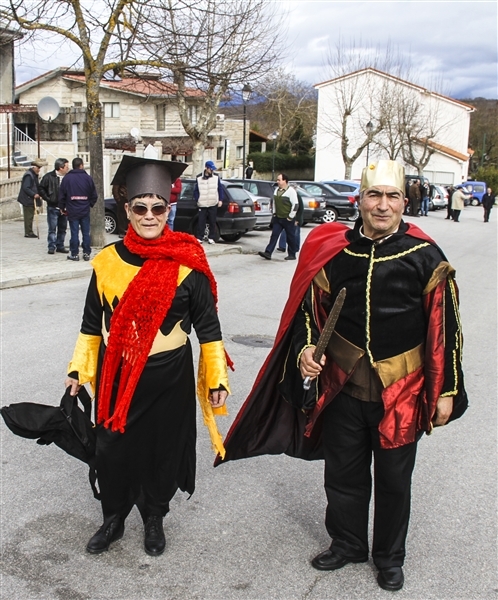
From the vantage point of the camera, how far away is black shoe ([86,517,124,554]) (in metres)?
3.34

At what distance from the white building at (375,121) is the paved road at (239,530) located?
4713 cm

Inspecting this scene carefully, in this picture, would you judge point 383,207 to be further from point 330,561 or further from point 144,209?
point 330,561

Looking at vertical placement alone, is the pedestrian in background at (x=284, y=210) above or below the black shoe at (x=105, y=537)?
above

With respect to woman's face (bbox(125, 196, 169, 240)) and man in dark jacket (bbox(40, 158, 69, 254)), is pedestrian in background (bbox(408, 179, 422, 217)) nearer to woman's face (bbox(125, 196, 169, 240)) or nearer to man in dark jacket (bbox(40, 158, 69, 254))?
man in dark jacket (bbox(40, 158, 69, 254))

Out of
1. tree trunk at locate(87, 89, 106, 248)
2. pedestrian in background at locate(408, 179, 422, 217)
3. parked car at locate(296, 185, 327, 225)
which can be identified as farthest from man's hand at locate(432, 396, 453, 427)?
Answer: pedestrian in background at locate(408, 179, 422, 217)

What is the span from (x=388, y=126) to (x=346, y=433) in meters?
48.8

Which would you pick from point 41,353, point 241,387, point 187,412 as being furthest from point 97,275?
point 41,353

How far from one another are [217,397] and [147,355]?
0.43 meters

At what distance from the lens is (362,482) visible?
10.5 feet

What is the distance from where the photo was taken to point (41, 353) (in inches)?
268

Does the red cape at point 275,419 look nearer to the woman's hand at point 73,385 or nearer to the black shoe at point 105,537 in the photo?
the black shoe at point 105,537

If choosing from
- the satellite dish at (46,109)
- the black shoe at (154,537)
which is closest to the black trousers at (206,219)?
the satellite dish at (46,109)

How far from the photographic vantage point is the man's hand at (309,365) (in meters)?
2.95

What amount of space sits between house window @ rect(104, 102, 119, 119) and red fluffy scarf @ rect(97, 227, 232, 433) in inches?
1989
